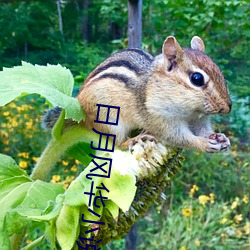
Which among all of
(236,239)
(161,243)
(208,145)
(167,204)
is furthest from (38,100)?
(208,145)

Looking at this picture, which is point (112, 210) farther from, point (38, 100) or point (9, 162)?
point (38, 100)

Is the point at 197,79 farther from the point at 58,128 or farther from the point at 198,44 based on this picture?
the point at 58,128

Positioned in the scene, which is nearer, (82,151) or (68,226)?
(68,226)

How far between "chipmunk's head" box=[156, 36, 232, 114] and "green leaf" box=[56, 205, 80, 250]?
0.96 feet

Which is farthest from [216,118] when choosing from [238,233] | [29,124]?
[29,124]

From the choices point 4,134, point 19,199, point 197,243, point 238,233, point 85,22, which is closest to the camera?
point 19,199

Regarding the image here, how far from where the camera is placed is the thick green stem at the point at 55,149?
0.66m

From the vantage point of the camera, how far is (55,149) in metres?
0.66

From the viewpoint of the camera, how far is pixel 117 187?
0.51 m

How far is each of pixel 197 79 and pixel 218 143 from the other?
13 centimetres

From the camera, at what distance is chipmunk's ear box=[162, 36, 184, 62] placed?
76 cm

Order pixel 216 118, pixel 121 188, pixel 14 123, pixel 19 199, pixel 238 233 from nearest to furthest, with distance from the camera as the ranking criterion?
1. pixel 121 188
2. pixel 19 199
3. pixel 238 233
4. pixel 216 118
5. pixel 14 123

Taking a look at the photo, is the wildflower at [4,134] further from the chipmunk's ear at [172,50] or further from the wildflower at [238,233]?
the chipmunk's ear at [172,50]

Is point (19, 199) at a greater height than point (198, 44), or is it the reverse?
point (198, 44)
